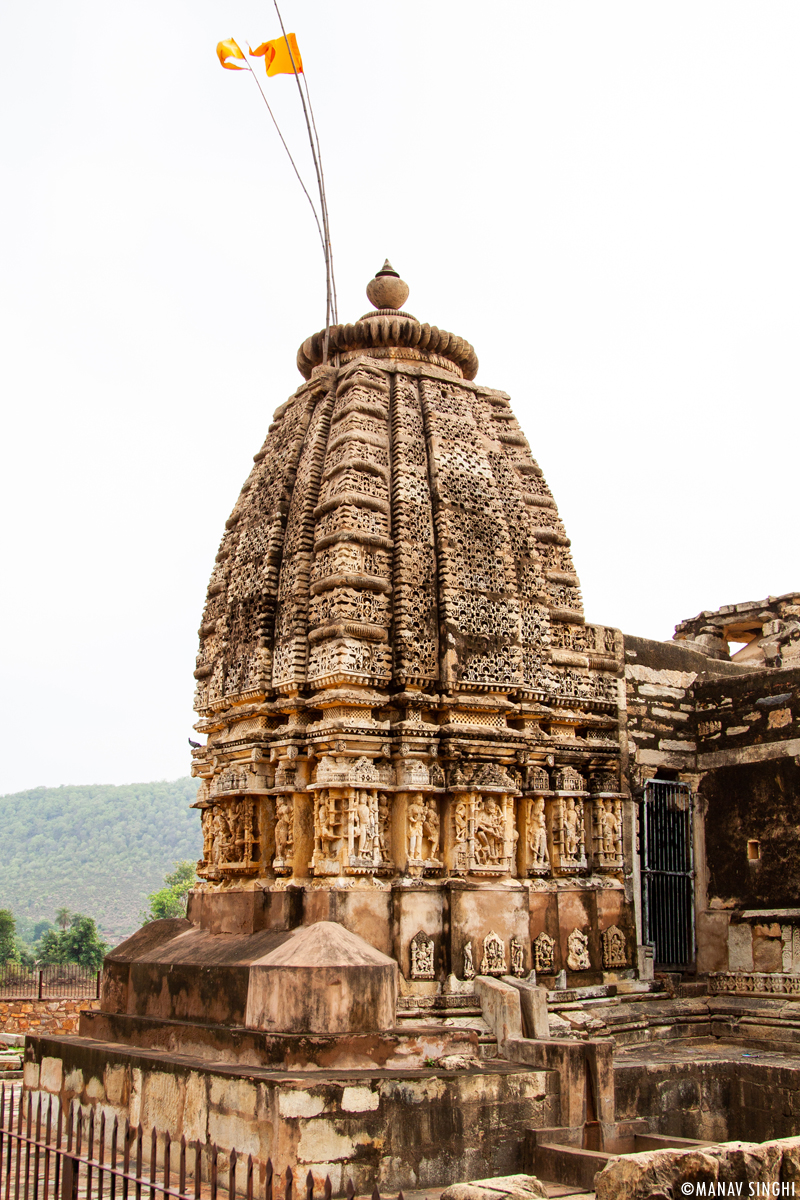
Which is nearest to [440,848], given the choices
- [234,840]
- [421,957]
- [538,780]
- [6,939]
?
[421,957]

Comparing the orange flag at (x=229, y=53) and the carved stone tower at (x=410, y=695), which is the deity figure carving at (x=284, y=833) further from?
the orange flag at (x=229, y=53)

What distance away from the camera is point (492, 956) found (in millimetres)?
9523

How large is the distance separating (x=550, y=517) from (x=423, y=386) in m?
2.04

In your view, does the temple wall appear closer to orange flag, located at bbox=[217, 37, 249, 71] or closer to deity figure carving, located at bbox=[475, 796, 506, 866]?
deity figure carving, located at bbox=[475, 796, 506, 866]

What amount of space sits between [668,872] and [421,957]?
379 centimetres

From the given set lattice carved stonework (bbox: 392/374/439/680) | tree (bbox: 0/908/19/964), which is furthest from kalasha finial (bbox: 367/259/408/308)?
tree (bbox: 0/908/19/964)

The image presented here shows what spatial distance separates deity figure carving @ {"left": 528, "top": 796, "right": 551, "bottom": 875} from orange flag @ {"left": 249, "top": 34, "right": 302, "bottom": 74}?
8788 mm

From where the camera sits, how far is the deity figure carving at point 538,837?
34.1ft

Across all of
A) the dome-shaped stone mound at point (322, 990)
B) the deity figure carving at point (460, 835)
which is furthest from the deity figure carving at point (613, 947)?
the dome-shaped stone mound at point (322, 990)

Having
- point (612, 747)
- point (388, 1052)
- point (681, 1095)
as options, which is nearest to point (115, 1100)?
point (388, 1052)

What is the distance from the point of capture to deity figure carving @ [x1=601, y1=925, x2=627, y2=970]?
10.8m

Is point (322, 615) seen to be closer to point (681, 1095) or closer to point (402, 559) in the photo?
point (402, 559)

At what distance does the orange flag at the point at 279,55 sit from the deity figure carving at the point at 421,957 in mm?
9733

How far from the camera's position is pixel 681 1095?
368 inches
